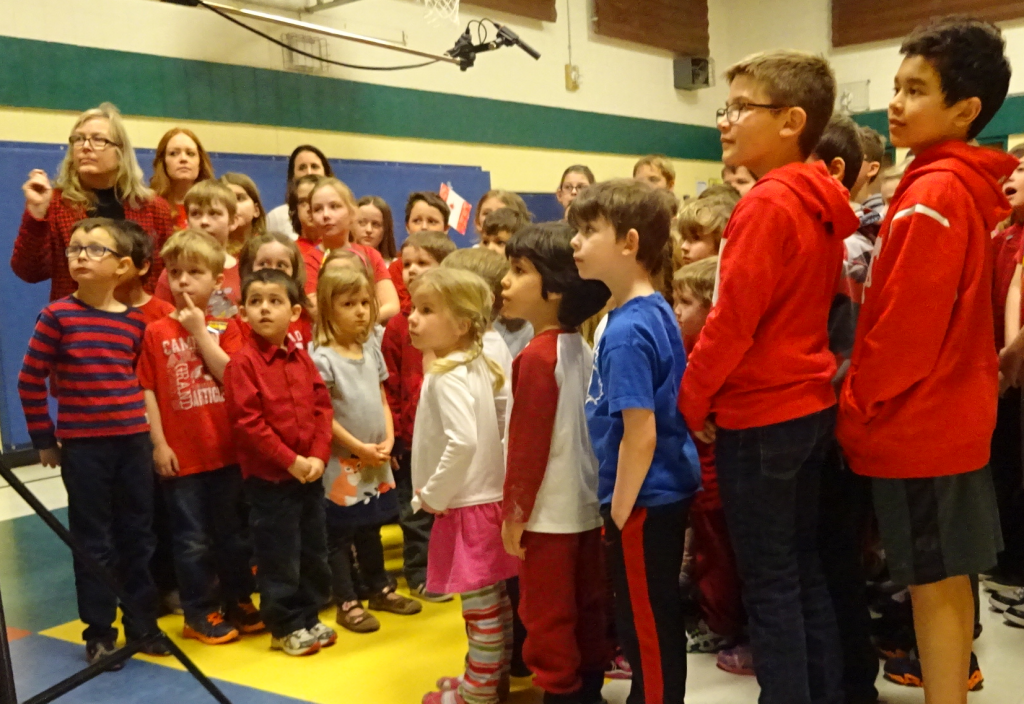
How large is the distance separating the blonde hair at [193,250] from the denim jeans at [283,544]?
0.82m

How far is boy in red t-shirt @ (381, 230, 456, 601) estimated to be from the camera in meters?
3.62

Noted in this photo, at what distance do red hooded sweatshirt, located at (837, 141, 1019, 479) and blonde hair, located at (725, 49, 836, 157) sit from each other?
0.26m

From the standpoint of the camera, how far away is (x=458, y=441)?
8.25ft

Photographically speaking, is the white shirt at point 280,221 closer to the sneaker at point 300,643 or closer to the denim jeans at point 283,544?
the denim jeans at point 283,544

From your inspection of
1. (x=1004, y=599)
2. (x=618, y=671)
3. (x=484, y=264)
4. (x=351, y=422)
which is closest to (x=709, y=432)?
(x=618, y=671)

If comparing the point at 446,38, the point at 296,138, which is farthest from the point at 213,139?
the point at 446,38

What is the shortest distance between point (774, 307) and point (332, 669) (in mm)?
1868

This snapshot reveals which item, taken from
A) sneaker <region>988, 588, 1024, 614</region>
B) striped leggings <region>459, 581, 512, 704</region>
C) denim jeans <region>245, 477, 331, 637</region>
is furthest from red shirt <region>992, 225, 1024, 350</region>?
denim jeans <region>245, 477, 331, 637</region>

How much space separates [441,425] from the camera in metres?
2.66

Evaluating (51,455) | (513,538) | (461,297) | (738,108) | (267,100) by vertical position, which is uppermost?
(267,100)

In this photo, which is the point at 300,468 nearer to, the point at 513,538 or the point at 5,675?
the point at 513,538

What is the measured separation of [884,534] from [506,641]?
114 centimetres

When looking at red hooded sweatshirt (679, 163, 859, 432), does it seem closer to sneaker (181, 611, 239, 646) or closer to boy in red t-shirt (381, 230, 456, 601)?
boy in red t-shirt (381, 230, 456, 601)

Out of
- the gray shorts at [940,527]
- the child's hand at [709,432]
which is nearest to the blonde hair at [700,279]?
the child's hand at [709,432]
